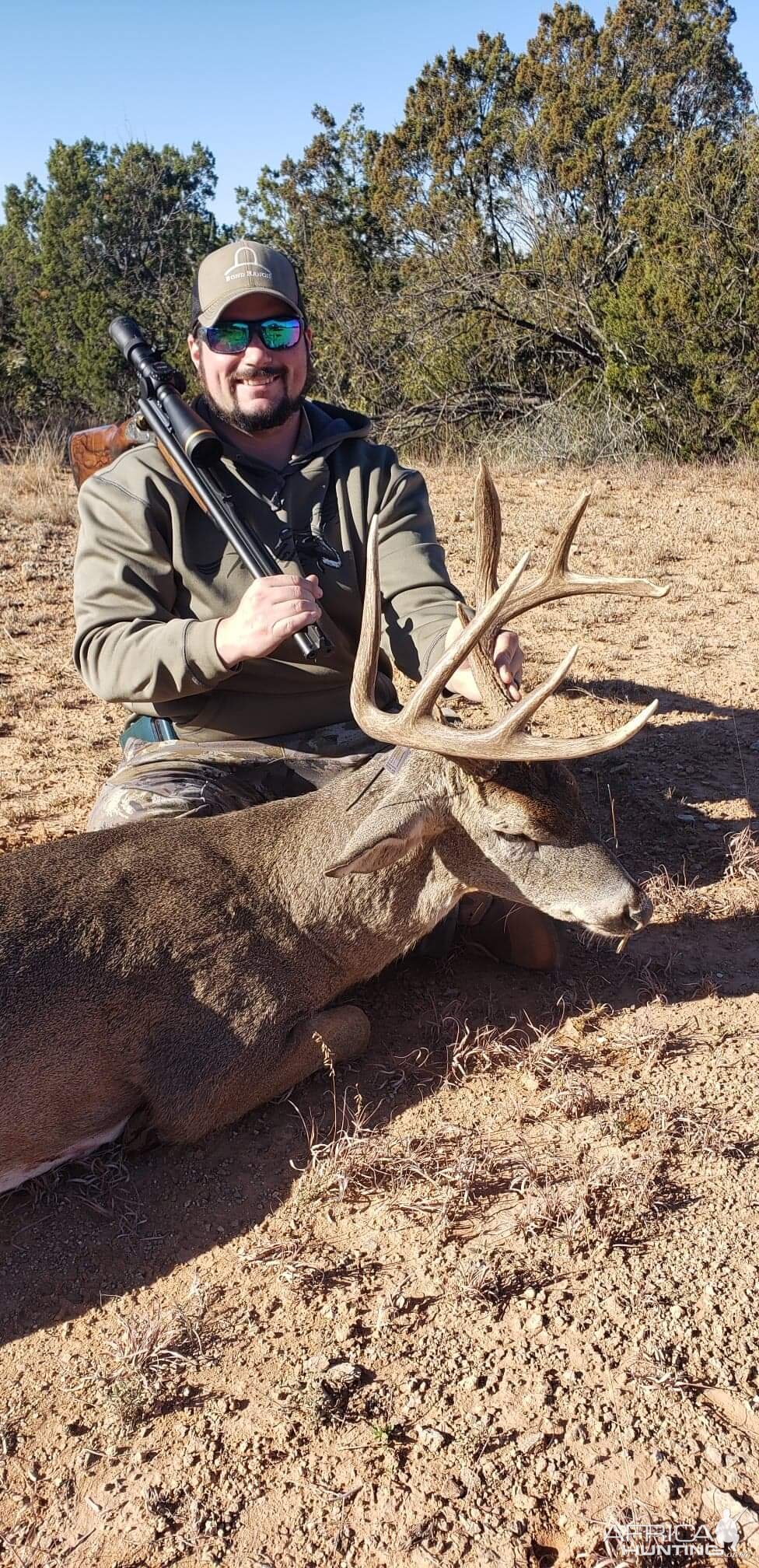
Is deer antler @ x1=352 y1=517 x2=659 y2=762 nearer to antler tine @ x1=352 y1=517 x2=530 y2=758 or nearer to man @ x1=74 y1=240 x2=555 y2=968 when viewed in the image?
antler tine @ x1=352 y1=517 x2=530 y2=758

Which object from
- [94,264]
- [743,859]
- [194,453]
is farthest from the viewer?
[94,264]

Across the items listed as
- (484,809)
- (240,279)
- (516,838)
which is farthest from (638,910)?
(240,279)

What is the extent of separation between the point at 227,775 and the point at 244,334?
5.11 ft

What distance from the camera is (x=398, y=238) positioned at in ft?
58.7

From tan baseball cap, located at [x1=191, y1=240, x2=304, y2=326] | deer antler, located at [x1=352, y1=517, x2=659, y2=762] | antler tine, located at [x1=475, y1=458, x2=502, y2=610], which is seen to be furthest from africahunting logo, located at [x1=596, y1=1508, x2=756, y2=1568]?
tan baseball cap, located at [x1=191, y1=240, x2=304, y2=326]

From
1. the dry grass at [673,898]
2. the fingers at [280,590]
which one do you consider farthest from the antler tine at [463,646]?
the dry grass at [673,898]

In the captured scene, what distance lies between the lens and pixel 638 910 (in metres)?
3.24

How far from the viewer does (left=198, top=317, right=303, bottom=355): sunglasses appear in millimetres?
4145

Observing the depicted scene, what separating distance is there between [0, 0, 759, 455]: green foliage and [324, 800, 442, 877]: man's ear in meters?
11.9

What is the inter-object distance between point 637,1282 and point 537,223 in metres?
16.7

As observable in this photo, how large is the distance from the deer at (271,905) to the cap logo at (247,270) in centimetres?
139

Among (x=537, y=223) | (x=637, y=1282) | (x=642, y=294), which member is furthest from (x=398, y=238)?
(x=637, y=1282)

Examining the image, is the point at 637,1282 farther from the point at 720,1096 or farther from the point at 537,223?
the point at 537,223

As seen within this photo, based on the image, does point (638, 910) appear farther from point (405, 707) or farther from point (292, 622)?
point (292, 622)
